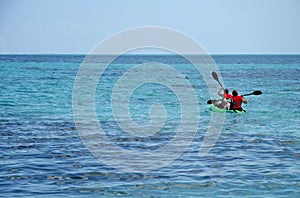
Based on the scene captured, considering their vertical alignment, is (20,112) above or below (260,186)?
above

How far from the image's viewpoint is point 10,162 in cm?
1714

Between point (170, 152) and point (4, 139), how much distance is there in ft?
23.8

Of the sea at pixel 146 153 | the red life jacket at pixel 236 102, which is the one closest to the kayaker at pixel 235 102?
the red life jacket at pixel 236 102

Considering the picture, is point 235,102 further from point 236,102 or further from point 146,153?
point 146,153

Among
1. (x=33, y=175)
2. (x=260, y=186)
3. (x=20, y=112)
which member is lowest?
(x=260, y=186)

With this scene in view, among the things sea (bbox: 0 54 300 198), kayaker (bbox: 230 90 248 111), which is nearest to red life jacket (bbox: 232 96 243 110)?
kayaker (bbox: 230 90 248 111)

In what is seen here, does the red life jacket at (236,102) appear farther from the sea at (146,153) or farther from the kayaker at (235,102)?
the sea at (146,153)

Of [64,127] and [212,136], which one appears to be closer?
[212,136]

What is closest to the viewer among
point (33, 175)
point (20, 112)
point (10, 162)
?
point (33, 175)

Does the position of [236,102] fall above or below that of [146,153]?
above

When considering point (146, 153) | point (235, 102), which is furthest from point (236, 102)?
point (146, 153)

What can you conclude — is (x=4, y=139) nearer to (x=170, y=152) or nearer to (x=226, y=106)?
(x=170, y=152)

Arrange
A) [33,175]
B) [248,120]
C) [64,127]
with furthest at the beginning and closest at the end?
[248,120] < [64,127] < [33,175]

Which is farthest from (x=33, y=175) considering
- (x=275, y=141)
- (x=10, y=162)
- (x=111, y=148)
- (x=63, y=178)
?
(x=275, y=141)
